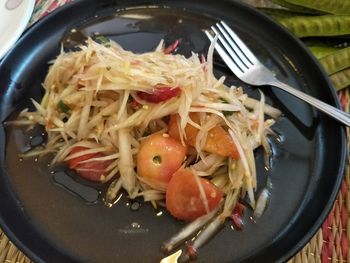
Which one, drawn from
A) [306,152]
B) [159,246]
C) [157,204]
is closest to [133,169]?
[157,204]

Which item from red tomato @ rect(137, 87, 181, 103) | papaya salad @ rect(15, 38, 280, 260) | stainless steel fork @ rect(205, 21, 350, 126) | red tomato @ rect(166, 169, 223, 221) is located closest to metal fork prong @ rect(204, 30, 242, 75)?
stainless steel fork @ rect(205, 21, 350, 126)

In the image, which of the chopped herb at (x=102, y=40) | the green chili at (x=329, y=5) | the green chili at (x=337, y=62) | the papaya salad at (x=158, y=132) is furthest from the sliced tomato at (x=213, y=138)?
the green chili at (x=329, y=5)

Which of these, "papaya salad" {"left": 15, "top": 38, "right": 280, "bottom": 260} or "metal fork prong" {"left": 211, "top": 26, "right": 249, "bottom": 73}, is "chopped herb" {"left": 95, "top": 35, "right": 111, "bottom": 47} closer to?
"papaya salad" {"left": 15, "top": 38, "right": 280, "bottom": 260}

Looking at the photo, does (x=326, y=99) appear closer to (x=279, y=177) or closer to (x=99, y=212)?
(x=279, y=177)

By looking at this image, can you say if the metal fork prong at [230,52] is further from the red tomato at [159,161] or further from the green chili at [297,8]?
the red tomato at [159,161]

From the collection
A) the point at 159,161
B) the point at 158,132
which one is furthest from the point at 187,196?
the point at 158,132

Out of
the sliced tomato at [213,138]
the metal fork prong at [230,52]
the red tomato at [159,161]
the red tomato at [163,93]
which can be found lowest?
the red tomato at [159,161]
